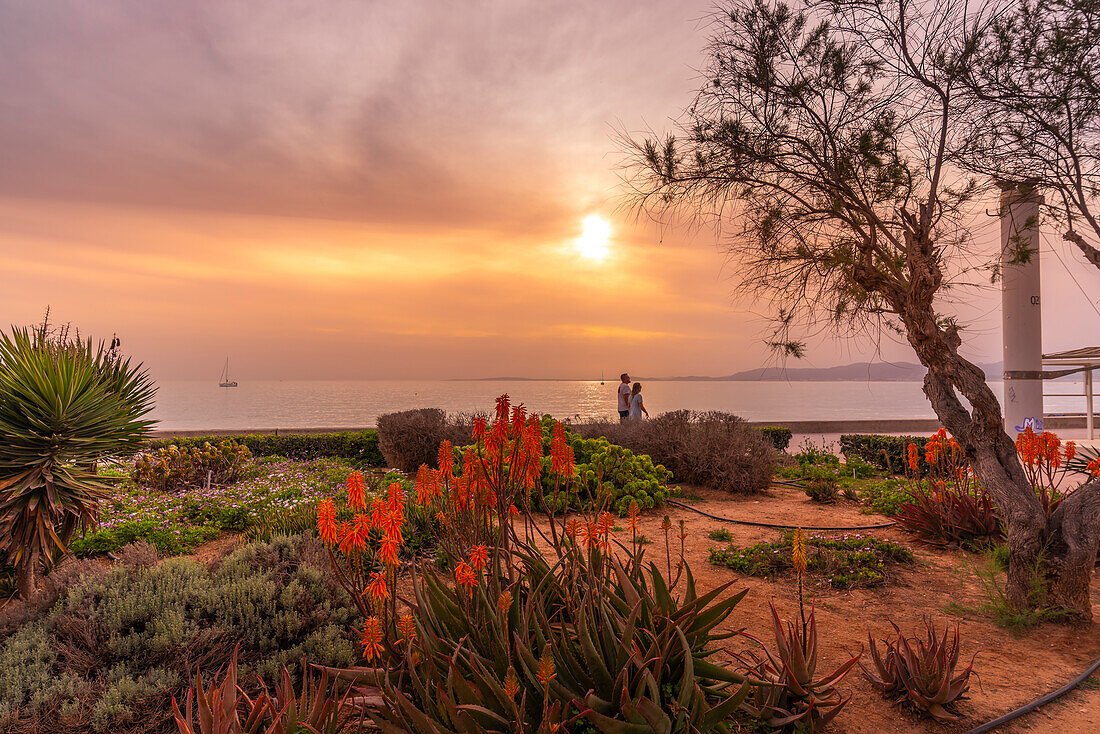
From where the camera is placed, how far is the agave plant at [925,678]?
2.85 metres

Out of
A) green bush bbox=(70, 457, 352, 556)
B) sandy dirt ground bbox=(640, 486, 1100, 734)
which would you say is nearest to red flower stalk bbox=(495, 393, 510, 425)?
sandy dirt ground bbox=(640, 486, 1100, 734)

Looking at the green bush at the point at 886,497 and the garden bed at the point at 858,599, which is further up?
the green bush at the point at 886,497

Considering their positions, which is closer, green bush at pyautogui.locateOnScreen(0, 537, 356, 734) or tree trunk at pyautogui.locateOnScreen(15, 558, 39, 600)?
green bush at pyautogui.locateOnScreen(0, 537, 356, 734)

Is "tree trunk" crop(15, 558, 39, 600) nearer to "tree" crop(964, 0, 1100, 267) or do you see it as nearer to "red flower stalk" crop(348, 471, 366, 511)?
"red flower stalk" crop(348, 471, 366, 511)

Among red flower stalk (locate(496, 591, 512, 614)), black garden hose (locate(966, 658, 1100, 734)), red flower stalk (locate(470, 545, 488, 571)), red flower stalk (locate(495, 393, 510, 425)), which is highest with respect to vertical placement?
red flower stalk (locate(495, 393, 510, 425))

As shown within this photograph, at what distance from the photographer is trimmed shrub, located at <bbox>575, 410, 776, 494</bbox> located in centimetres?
927

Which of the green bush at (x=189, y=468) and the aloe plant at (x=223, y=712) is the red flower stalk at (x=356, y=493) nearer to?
the aloe plant at (x=223, y=712)

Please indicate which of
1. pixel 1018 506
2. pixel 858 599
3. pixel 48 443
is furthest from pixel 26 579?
pixel 1018 506

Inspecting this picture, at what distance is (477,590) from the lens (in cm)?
247

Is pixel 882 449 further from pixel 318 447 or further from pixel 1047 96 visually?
pixel 318 447

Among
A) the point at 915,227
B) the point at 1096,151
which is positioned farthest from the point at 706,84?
the point at 1096,151

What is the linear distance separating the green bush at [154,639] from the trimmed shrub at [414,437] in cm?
666

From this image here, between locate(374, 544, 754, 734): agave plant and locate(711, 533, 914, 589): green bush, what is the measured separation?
295 centimetres

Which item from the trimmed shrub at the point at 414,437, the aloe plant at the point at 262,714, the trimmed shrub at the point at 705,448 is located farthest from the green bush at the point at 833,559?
the trimmed shrub at the point at 414,437
